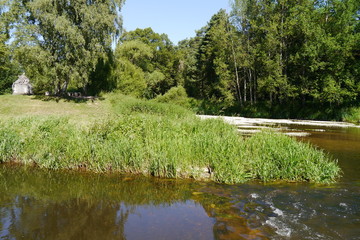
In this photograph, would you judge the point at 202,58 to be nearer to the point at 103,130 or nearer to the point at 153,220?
the point at 103,130

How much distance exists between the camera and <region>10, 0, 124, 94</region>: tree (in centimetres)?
3400

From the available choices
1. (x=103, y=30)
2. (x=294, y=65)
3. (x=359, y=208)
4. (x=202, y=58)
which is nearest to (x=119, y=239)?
(x=359, y=208)

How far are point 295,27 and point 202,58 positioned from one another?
18856mm

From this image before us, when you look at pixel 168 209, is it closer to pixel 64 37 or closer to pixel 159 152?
pixel 159 152

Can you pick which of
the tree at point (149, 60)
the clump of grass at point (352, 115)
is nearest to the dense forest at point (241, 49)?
the clump of grass at point (352, 115)

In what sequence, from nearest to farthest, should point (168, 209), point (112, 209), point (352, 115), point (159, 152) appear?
1. point (112, 209)
2. point (168, 209)
3. point (159, 152)
4. point (352, 115)

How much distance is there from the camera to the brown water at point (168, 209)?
586 centimetres

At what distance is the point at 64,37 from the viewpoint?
3444 centimetres

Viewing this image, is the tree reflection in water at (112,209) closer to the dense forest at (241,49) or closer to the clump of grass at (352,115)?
the dense forest at (241,49)

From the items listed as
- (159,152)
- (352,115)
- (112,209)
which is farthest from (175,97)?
(112,209)

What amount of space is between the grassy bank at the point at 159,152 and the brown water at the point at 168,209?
58 centimetres

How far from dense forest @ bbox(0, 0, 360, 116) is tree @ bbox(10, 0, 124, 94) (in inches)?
4.5

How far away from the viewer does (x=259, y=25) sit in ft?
141

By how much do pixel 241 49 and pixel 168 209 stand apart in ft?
134
